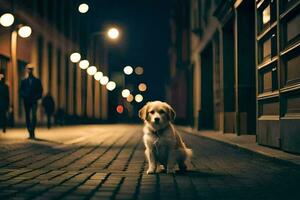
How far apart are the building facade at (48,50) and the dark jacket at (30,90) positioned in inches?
335

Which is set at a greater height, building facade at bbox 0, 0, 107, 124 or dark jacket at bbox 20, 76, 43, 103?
building facade at bbox 0, 0, 107, 124

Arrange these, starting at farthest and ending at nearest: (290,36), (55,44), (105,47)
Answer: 1. (105,47)
2. (55,44)
3. (290,36)

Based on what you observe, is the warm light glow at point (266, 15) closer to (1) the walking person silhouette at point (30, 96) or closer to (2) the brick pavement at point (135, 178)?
(2) the brick pavement at point (135, 178)

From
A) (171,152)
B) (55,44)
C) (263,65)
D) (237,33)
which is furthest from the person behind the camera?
(55,44)

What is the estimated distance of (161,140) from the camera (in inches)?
273

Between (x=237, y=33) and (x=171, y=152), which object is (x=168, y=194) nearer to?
(x=171, y=152)

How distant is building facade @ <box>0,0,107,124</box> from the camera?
2673 centimetres

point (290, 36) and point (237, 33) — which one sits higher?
point (237, 33)

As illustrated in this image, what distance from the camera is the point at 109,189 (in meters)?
5.79

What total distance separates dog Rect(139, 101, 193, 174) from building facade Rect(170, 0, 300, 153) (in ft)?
9.19

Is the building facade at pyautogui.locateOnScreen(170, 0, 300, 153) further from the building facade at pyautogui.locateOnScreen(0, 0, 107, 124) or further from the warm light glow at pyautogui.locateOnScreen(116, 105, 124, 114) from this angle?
the warm light glow at pyautogui.locateOnScreen(116, 105, 124, 114)

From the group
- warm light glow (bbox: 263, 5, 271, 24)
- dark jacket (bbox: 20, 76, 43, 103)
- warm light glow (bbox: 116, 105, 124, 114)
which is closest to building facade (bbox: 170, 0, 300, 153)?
warm light glow (bbox: 263, 5, 271, 24)

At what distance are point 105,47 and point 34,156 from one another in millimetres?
59775

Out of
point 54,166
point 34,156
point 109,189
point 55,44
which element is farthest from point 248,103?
Result: point 55,44
